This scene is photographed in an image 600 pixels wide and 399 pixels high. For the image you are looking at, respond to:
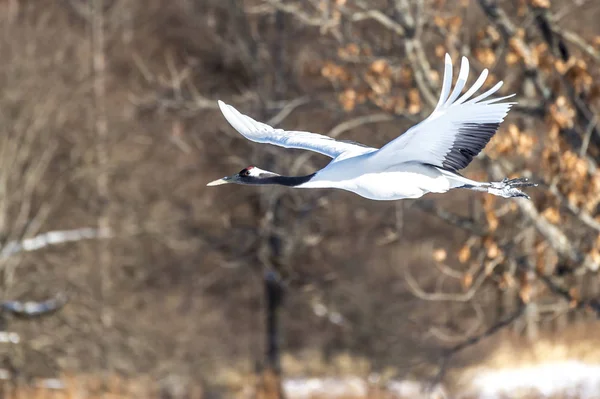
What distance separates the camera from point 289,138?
274 inches

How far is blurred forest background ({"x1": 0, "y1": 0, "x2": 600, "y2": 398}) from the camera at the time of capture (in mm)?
12594

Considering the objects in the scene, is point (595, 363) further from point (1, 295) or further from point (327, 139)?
point (327, 139)

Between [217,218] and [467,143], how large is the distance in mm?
14369

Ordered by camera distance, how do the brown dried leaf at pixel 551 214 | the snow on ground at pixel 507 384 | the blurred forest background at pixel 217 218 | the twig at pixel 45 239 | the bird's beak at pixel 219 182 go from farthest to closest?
the twig at pixel 45 239 → the snow on ground at pixel 507 384 → the blurred forest background at pixel 217 218 → the brown dried leaf at pixel 551 214 → the bird's beak at pixel 219 182

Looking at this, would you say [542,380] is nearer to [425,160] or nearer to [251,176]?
[251,176]

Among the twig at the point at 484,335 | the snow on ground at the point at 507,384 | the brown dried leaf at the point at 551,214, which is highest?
the brown dried leaf at the point at 551,214

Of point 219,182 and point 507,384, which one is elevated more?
point 219,182

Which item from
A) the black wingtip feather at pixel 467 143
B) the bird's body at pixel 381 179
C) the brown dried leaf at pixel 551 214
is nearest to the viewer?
the black wingtip feather at pixel 467 143

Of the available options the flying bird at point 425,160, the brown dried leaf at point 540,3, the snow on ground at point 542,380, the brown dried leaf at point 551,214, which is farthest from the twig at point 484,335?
the snow on ground at point 542,380

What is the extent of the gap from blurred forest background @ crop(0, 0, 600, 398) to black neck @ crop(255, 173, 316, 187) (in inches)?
115

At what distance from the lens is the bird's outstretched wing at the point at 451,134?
561cm

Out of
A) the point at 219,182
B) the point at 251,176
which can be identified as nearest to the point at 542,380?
the point at 251,176

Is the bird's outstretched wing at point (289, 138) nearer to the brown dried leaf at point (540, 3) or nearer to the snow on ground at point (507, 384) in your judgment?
the brown dried leaf at point (540, 3)

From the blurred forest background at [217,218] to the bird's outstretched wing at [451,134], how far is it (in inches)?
135
